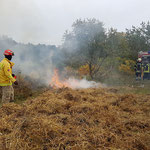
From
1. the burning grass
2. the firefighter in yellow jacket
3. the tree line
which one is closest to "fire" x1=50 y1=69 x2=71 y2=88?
the tree line

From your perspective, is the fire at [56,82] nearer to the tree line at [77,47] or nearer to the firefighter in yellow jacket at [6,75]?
the tree line at [77,47]

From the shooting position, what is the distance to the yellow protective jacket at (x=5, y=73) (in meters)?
4.31

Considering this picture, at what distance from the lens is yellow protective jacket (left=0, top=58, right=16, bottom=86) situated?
14.1ft

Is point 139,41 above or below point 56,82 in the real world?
A: above

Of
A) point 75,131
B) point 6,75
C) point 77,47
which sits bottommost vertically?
point 75,131

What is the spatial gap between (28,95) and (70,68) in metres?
5.74

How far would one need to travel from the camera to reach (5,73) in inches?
170

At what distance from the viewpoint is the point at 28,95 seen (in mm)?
6449

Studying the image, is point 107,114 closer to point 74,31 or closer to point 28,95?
point 28,95

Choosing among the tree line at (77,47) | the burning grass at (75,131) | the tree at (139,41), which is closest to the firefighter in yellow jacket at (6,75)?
the burning grass at (75,131)

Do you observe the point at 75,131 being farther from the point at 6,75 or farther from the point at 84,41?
the point at 84,41

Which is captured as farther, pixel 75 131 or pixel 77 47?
pixel 77 47

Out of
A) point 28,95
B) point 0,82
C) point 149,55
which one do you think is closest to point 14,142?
point 0,82

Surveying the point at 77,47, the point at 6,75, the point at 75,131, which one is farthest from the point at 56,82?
the point at 75,131
